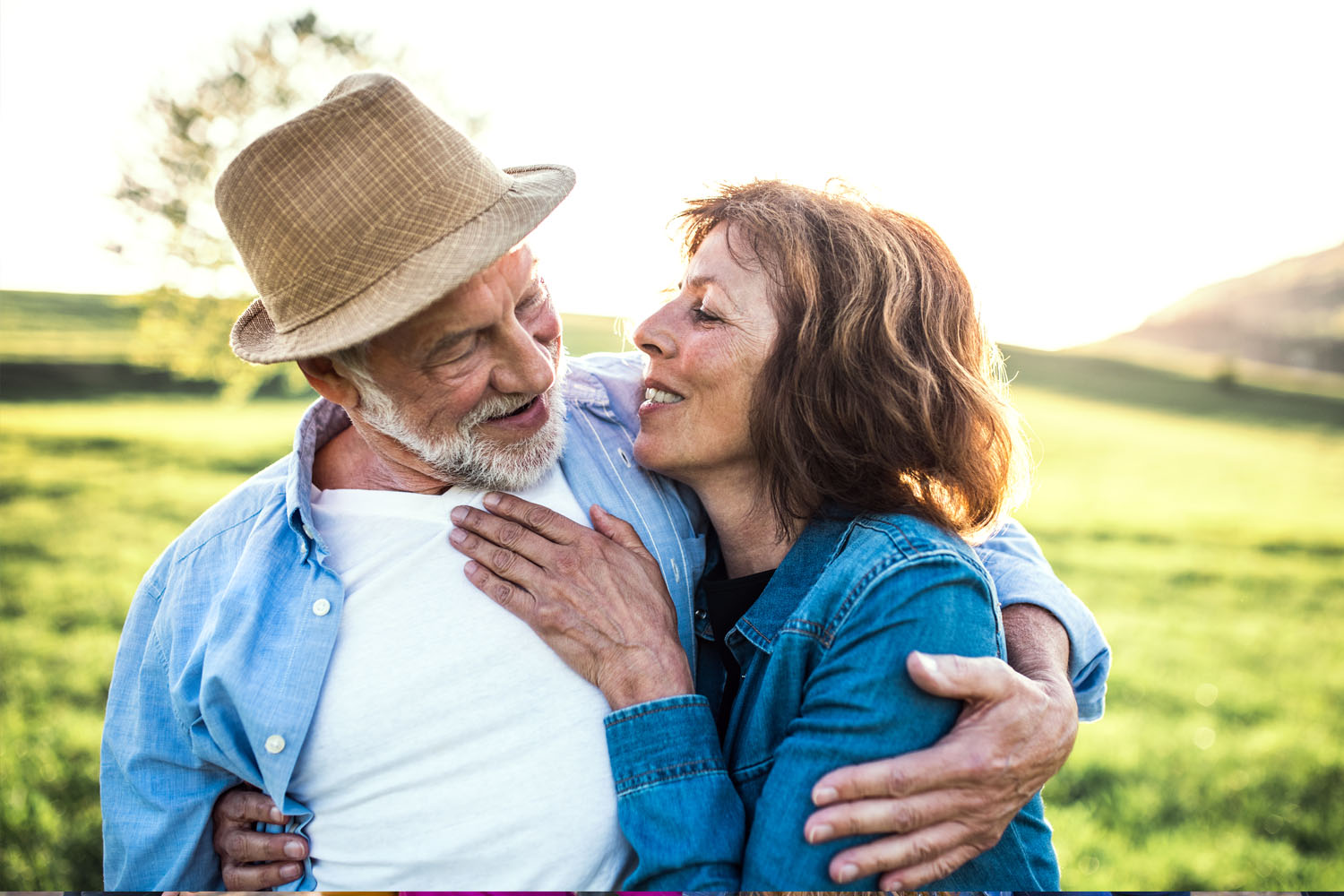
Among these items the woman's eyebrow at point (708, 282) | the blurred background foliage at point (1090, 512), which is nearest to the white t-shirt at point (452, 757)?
the woman's eyebrow at point (708, 282)

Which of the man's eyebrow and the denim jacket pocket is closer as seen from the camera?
the denim jacket pocket

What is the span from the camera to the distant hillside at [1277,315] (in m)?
24.6

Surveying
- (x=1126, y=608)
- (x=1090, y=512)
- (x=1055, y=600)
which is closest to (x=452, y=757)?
(x=1055, y=600)

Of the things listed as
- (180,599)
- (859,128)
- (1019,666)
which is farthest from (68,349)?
(1019,666)

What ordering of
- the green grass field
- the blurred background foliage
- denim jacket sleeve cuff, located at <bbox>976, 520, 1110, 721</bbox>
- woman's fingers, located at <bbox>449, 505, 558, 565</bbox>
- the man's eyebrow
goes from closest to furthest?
the man's eyebrow
woman's fingers, located at <bbox>449, 505, 558, 565</bbox>
denim jacket sleeve cuff, located at <bbox>976, 520, 1110, 721</bbox>
the green grass field
the blurred background foliage

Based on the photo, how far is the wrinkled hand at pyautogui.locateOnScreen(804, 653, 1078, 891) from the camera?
5.71 feet

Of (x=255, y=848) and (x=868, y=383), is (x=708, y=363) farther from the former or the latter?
(x=255, y=848)

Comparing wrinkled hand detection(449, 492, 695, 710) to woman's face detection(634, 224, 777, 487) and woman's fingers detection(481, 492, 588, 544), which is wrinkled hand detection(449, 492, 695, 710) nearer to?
woman's fingers detection(481, 492, 588, 544)

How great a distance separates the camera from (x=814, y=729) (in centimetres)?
187

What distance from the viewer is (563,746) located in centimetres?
211

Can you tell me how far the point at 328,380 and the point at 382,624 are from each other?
2.14ft

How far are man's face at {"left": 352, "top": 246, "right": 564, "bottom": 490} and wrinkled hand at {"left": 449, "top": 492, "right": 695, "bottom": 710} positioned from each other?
13cm

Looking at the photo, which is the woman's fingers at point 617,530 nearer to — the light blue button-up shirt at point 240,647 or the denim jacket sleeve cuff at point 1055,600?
the light blue button-up shirt at point 240,647

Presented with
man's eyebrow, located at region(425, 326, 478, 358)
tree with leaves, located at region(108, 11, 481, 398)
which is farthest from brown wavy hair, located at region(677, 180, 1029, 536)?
tree with leaves, located at region(108, 11, 481, 398)
